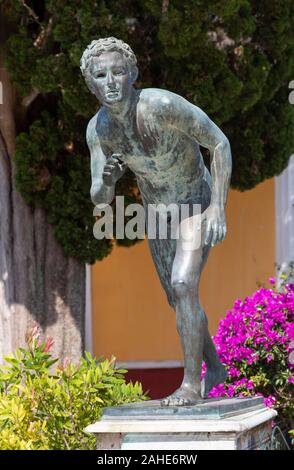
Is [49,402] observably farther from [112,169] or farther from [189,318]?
[112,169]

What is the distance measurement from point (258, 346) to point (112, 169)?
253cm

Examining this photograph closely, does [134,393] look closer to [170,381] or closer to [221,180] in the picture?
[221,180]

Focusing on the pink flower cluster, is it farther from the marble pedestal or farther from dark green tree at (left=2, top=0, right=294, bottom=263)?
the marble pedestal

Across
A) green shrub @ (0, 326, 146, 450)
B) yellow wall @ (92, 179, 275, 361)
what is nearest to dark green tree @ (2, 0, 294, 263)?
yellow wall @ (92, 179, 275, 361)

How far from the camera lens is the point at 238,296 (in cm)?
931

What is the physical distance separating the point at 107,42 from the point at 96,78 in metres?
0.17

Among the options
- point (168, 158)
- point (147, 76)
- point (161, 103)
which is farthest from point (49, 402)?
point (147, 76)

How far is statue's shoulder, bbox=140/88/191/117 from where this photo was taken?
4.46 meters

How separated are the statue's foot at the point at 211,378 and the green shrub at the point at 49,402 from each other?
61cm

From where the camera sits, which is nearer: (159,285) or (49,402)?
(49,402)

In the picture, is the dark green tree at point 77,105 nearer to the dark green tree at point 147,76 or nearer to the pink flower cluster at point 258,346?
the dark green tree at point 147,76

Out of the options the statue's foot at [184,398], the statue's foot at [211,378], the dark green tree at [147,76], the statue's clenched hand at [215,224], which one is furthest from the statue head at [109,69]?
the dark green tree at [147,76]

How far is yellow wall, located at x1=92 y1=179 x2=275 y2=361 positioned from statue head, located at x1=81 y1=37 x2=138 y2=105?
4902 mm

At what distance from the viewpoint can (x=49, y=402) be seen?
5.02 m
